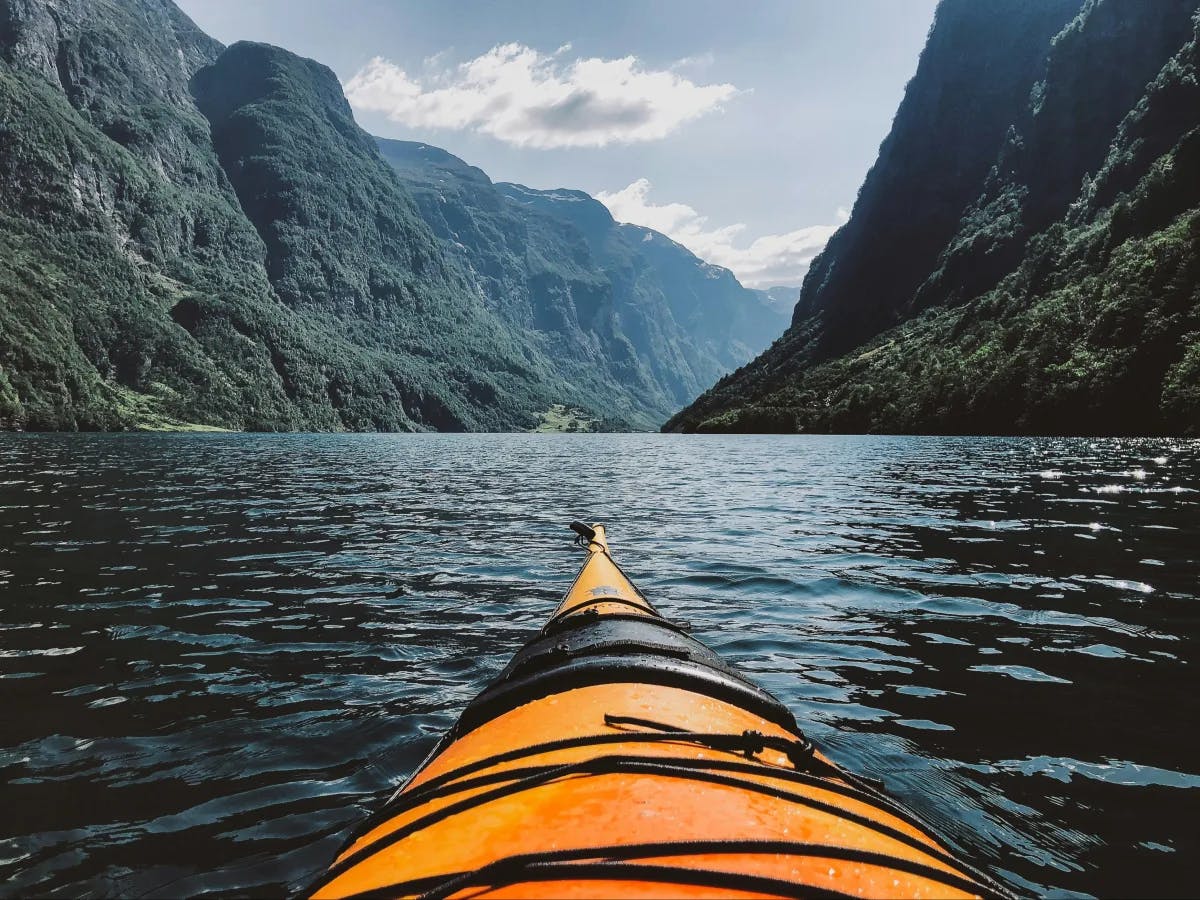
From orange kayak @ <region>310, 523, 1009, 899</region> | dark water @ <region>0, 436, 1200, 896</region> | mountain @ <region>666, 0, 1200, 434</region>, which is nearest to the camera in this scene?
orange kayak @ <region>310, 523, 1009, 899</region>

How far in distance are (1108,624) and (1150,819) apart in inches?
206

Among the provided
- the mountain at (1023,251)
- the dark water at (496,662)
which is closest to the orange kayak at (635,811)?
the dark water at (496,662)

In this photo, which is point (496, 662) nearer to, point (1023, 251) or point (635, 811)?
point (635, 811)

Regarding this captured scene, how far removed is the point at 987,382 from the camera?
87250mm

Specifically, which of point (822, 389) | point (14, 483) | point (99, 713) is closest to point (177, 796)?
point (99, 713)

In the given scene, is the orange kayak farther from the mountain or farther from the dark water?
the mountain

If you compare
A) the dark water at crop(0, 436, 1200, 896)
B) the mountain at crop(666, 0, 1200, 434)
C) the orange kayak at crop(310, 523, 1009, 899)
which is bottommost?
the dark water at crop(0, 436, 1200, 896)

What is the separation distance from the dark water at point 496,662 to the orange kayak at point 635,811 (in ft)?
5.00

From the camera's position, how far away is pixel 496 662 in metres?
7.98

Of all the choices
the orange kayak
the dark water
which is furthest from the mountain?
the orange kayak

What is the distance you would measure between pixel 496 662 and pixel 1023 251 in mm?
167999

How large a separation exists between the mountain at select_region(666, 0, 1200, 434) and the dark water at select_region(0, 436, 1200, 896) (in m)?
56.7

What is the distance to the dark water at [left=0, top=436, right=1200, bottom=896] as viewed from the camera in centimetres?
459

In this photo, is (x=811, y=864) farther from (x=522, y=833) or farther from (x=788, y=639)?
(x=788, y=639)
